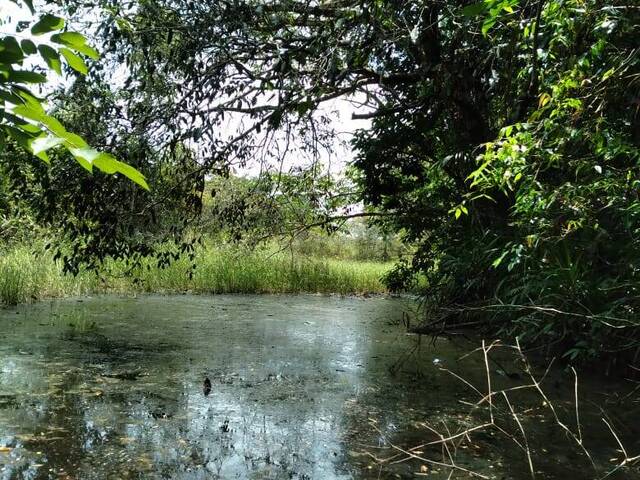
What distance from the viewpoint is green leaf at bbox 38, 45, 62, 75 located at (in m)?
0.70

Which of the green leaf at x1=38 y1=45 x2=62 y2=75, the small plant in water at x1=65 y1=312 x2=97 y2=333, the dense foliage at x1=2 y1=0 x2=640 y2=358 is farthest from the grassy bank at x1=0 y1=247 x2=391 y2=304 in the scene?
the green leaf at x1=38 y1=45 x2=62 y2=75

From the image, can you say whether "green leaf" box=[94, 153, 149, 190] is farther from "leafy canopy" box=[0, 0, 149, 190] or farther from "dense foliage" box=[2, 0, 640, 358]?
"dense foliage" box=[2, 0, 640, 358]

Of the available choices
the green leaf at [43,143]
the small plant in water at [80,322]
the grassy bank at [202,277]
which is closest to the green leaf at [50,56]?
the green leaf at [43,143]

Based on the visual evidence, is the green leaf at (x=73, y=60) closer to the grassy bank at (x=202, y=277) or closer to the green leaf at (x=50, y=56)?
the green leaf at (x=50, y=56)

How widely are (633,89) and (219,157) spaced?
2.68 metres

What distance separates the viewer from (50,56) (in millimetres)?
706

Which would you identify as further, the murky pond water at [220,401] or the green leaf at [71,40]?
the murky pond water at [220,401]

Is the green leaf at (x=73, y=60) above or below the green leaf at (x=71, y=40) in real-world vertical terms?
below

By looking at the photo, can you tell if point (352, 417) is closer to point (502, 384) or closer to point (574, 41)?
point (502, 384)

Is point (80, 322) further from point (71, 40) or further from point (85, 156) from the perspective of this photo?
point (85, 156)

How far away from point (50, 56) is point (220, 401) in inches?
90.3

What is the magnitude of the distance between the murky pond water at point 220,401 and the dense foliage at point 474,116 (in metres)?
0.60

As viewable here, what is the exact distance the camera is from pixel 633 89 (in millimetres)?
2102

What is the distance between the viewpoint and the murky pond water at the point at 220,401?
2.00 meters
